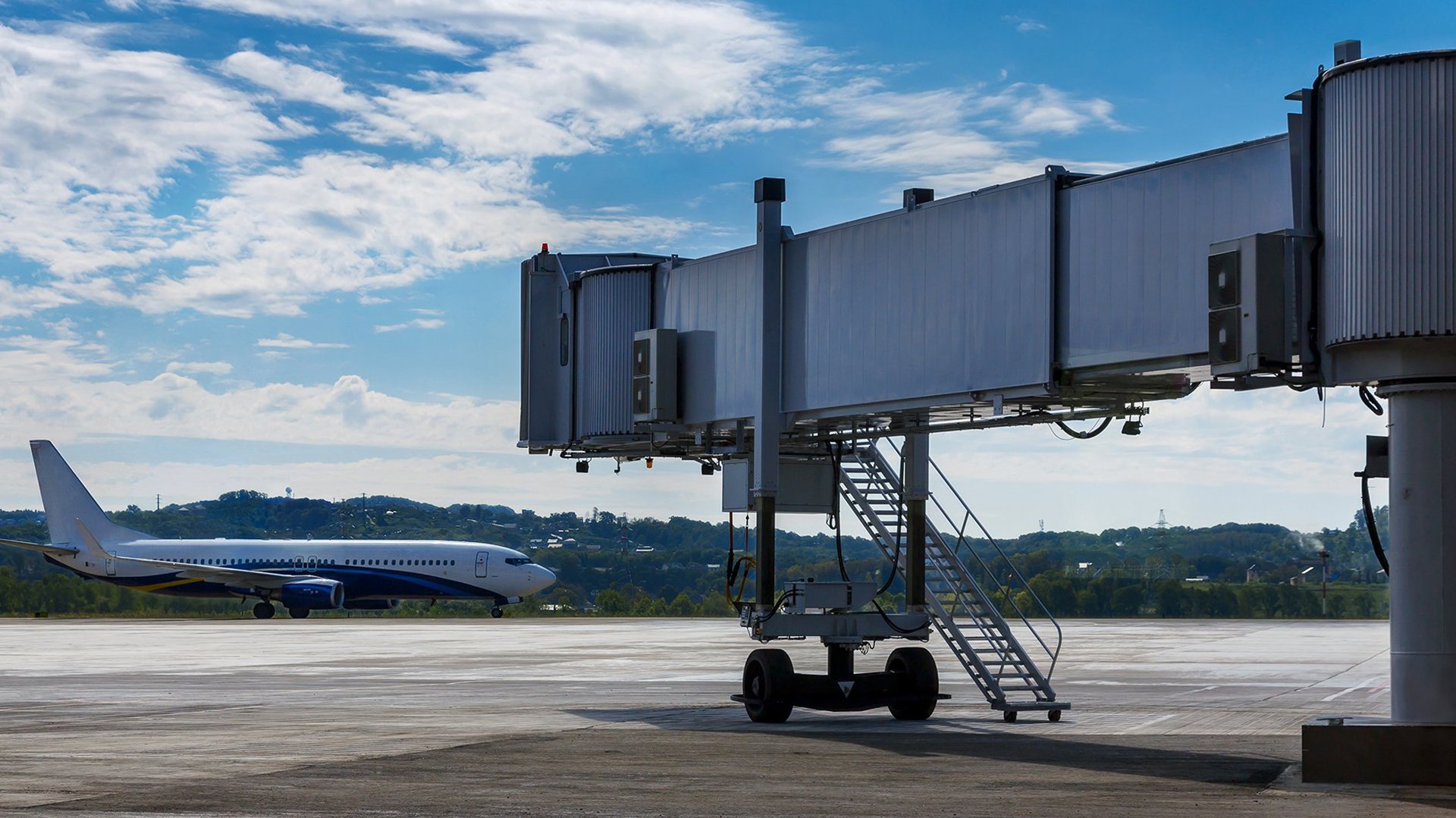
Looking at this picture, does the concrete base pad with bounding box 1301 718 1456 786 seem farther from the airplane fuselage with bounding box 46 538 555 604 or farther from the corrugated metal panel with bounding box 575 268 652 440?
the airplane fuselage with bounding box 46 538 555 604

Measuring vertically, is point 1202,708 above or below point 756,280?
below

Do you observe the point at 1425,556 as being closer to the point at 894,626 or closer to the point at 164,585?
the point at 894,626

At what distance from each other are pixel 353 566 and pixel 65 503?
64.7ft

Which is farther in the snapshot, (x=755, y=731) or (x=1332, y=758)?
(x=755, y=731)

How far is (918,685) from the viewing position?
25188 mm

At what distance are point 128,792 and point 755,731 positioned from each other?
9.57 meters

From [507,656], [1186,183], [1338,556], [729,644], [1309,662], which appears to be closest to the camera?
[1186,183]

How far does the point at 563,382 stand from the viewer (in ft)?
94.4

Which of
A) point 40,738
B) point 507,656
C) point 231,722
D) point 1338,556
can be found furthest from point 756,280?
point 1338,556

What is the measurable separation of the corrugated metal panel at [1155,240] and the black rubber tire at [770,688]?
770 centimetres

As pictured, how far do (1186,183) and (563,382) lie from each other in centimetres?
1380

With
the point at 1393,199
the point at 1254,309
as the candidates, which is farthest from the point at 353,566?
the point at 1393,199

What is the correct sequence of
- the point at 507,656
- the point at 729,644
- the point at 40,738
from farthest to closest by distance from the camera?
the point at 729,644
the point at 507,656
the point at 40,738

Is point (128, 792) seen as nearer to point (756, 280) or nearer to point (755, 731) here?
point (755, 731)
